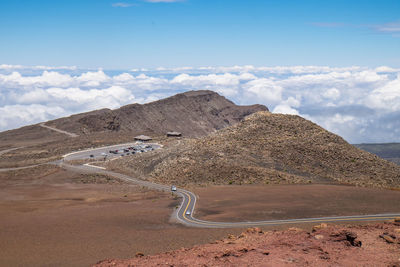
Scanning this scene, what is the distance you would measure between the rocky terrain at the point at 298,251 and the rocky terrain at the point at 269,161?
115 feet

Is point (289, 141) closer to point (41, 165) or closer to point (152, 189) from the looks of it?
point (152, 189)

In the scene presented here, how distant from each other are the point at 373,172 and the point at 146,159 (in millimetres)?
44976

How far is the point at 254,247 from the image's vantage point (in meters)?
25.0

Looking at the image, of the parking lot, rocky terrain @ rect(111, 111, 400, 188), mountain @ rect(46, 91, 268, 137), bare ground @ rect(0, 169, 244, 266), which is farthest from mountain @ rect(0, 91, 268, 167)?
bare ground @ rect(0, 169, 244, 266)

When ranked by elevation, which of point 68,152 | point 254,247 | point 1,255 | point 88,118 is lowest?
point 1,255

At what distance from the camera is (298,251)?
23.6 meters

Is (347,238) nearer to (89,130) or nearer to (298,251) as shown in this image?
(298,251)

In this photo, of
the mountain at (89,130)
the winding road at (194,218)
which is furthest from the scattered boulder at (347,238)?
the mountain at (89,130)

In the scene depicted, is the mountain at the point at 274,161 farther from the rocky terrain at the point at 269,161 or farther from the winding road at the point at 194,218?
the winding road at the point at 194,218

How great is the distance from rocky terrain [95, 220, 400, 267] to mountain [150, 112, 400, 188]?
35073 mm

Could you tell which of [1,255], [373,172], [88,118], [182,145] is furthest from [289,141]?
[88,118]

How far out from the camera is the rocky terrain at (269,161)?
63844mm

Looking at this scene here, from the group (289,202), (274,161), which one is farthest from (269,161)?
(289,202)

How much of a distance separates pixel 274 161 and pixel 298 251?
47077 millimetres
